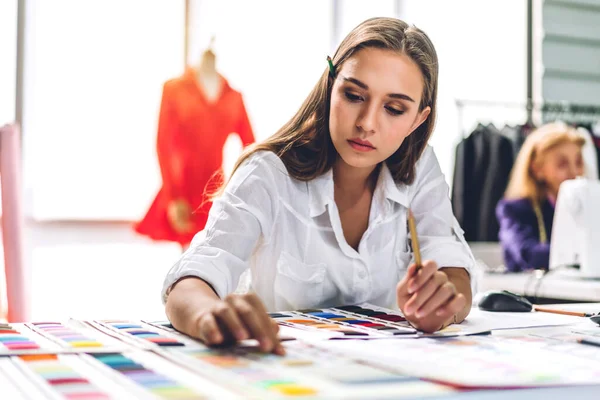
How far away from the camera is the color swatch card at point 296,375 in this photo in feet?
2.22

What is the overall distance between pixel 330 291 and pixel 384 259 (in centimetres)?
15

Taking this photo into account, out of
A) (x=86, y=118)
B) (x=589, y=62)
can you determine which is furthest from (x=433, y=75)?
(x=589, y=62)

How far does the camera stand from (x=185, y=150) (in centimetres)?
306

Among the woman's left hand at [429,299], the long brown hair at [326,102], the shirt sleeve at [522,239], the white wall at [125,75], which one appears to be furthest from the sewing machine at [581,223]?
the white wall at [125,75]

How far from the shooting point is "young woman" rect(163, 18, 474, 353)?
1.34m

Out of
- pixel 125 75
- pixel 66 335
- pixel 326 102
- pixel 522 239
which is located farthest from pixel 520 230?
pixel 66 335

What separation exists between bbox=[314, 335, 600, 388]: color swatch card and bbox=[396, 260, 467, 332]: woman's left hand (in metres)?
0.06

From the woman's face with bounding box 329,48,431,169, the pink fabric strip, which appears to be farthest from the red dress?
the woman's face with bounding box 329,48,431,169

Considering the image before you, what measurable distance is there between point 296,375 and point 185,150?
2393 mm

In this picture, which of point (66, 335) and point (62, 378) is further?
A: point (66, 335)

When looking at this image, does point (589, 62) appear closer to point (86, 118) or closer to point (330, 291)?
point (86, 118)

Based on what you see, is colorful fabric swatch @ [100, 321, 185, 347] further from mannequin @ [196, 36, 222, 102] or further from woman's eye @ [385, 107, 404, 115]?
mannequin @ [196, 36, 222, 102]

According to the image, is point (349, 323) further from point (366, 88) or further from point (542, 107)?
point (542, 107)

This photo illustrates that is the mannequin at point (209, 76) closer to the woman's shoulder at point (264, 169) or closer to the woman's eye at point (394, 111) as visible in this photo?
the woman's shoulder at point (264, 169)
